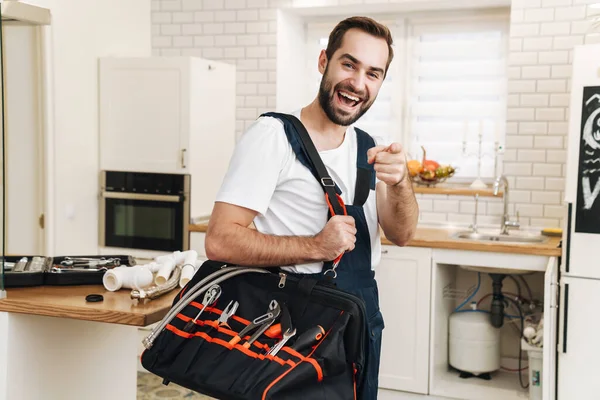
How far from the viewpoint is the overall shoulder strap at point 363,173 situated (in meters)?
2.01

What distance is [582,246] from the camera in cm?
379

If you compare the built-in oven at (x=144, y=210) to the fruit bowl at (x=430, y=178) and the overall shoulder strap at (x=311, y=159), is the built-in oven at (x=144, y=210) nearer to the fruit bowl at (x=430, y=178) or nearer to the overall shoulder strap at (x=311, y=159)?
the fruit bowl at (x=430, y=178)

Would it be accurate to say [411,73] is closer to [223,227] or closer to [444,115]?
[444,115]

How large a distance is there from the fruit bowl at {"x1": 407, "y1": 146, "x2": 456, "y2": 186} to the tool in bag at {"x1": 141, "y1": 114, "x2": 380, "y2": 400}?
9.66 ft

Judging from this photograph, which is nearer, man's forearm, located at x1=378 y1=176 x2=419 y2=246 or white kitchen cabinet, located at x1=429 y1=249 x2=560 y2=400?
man's forearm, located at x1=378 y1=176 x2=419 y2=246

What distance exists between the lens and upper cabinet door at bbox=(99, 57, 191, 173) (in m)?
4.74

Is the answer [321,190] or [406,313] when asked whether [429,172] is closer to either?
[406,313]

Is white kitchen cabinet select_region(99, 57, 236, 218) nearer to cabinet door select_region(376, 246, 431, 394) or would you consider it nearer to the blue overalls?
cabinet door select_region(376, 246, 431, 394)

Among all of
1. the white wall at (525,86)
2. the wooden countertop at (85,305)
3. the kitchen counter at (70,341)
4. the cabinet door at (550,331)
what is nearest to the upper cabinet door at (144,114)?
the white wall at (525,86)

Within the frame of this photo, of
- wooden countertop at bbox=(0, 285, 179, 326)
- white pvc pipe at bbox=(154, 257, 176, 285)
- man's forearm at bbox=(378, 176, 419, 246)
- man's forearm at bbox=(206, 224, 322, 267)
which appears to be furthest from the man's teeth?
white pvc pipe at bbox=(154, 257, 176, 285)

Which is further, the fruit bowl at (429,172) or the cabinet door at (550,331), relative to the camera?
the fruit bowl at (429,172)

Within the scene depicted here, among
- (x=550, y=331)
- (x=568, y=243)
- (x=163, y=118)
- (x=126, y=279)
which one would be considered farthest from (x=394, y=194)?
(x=163, y=118)

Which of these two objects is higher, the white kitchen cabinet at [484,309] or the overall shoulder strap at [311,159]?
the overall shoulder strap at [311,159]

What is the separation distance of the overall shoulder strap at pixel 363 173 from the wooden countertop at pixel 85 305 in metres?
0.71
